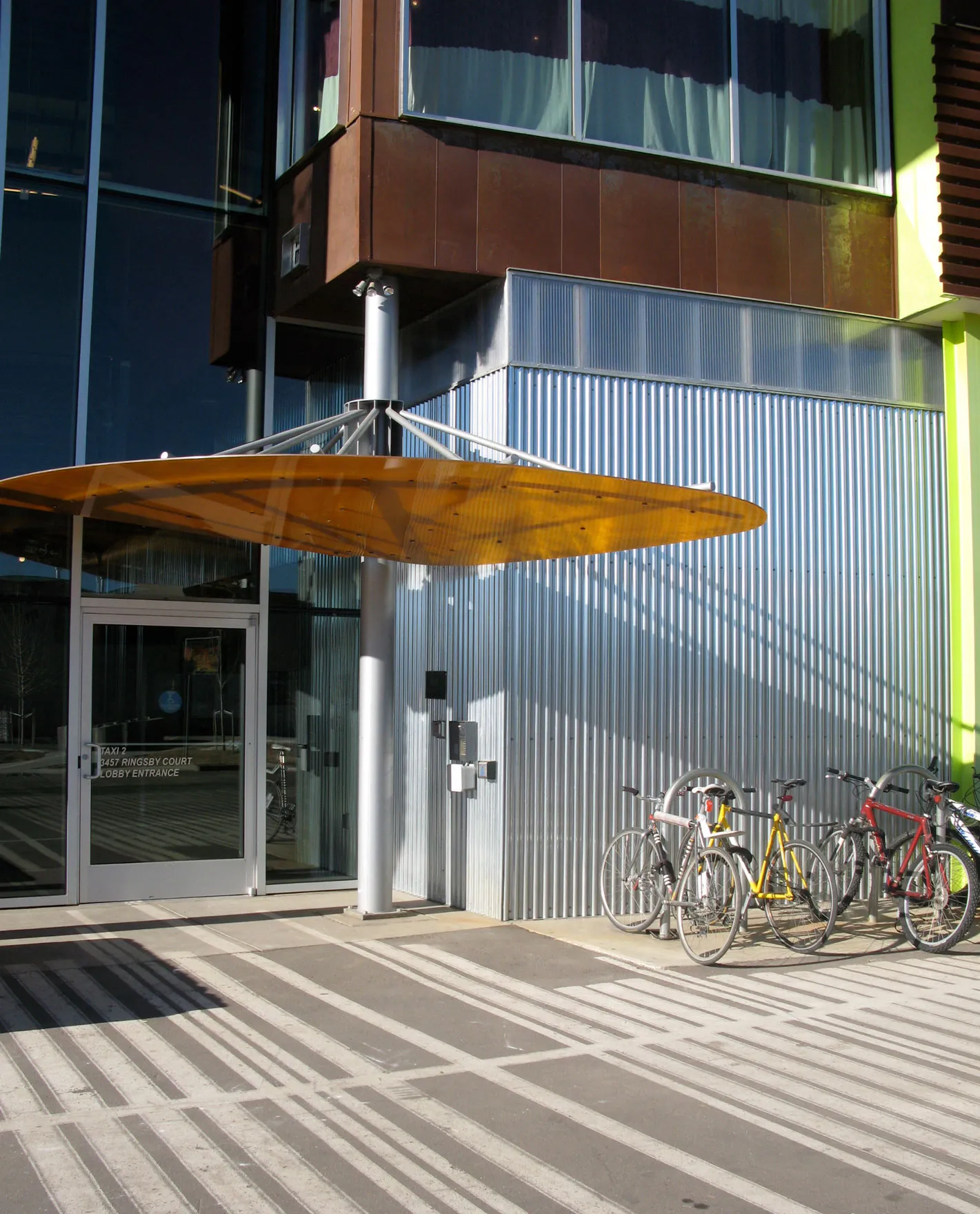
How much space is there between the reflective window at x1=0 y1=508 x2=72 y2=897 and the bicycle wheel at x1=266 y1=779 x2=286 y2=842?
63.8 inches

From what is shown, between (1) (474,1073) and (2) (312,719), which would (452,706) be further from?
(1) (474,1073)

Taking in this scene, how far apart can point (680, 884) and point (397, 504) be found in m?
3.02

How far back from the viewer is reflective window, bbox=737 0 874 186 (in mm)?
10930

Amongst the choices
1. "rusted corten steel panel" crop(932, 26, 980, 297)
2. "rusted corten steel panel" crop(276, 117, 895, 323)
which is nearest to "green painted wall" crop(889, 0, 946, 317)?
"rusted corten steel panel" crop(932, 26, 980, 297)

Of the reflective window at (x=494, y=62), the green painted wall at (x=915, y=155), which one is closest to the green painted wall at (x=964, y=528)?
the green painted wall at (x=915, y=155)

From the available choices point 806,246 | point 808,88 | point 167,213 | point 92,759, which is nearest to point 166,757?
point 92,759

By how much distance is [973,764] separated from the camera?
433 inches

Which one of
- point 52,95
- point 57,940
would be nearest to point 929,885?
point 57,940

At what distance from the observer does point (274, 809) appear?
10.8 m

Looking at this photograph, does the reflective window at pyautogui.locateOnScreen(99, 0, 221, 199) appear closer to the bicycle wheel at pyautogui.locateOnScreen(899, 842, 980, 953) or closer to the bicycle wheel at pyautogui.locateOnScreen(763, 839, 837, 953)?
the bicycle wheel at pyautogui.locateOnScreen(763, 839, 837, 953)

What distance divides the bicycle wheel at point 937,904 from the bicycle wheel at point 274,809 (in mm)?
4898

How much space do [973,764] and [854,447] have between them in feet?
9.30

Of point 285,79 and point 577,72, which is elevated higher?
point 285,79

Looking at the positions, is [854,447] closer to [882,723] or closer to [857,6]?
[882,723]
